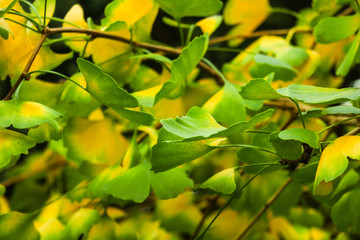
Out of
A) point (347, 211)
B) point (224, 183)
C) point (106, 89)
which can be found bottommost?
point (347, 211)

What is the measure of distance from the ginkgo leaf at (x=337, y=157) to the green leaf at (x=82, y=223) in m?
0.26

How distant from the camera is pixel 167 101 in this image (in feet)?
1.83

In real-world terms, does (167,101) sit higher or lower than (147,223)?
higher

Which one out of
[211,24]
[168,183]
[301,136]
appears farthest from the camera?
[211,24]

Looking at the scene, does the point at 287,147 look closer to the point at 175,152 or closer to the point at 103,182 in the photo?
the point at 175,152

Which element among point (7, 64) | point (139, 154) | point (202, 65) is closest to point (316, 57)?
point (202, 65)

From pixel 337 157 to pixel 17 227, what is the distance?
0.34 m

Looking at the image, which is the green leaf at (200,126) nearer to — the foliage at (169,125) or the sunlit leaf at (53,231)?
the foliage at (169,125)

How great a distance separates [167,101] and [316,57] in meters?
0.22

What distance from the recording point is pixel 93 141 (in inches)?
23.3

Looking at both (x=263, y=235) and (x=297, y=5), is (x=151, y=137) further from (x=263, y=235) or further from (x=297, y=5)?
(x=297, y=5)

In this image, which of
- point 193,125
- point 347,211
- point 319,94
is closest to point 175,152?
point 193,125

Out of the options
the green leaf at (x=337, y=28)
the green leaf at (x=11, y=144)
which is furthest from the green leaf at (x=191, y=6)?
the green leaf at (x=11, y=144)

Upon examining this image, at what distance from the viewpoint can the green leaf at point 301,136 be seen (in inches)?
12.9
